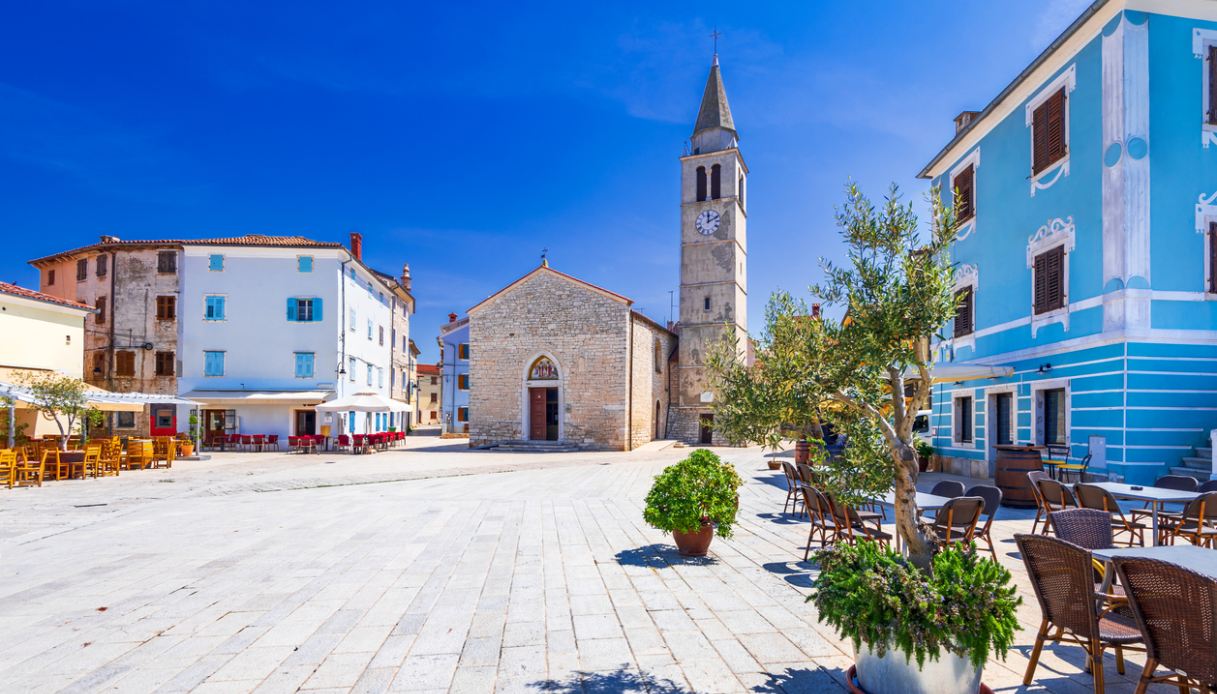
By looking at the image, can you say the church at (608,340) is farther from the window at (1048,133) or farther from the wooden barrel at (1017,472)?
the wooden barrel at (1017,472)

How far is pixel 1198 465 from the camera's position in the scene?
10055mm

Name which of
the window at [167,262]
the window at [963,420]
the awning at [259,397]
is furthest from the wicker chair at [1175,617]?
the window at [167,262]

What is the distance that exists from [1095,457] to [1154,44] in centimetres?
710

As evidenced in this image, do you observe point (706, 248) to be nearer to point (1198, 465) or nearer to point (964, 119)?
point (964, 119)

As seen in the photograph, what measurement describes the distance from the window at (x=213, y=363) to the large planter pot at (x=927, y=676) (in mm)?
29432

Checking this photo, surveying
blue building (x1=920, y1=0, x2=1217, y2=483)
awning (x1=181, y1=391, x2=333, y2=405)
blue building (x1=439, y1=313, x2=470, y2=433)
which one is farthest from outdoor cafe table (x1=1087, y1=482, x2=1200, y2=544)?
blue building (x1=439, y1=313, x2=470, y2=433)

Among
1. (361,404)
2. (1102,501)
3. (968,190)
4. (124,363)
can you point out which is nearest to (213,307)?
(124,363)

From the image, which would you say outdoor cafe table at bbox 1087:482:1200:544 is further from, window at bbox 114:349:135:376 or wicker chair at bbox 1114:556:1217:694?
window at bbox 114:349:135:376

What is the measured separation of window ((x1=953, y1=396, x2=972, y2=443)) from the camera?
1562cm

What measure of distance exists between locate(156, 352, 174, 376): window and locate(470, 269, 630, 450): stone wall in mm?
12404

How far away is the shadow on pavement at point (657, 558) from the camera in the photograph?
21.9 ft

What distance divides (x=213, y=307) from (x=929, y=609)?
30193 millimetres

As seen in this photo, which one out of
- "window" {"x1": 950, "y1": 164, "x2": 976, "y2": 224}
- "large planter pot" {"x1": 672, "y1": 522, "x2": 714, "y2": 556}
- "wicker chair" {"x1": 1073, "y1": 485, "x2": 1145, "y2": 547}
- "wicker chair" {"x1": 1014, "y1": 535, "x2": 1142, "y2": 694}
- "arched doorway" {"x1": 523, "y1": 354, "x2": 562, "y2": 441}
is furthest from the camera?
"arched doorway" {"x1": 523, "y1": 354, "x2": 562, "y2": 441}

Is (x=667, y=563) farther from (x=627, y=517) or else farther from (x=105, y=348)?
(x=105, y=348)
